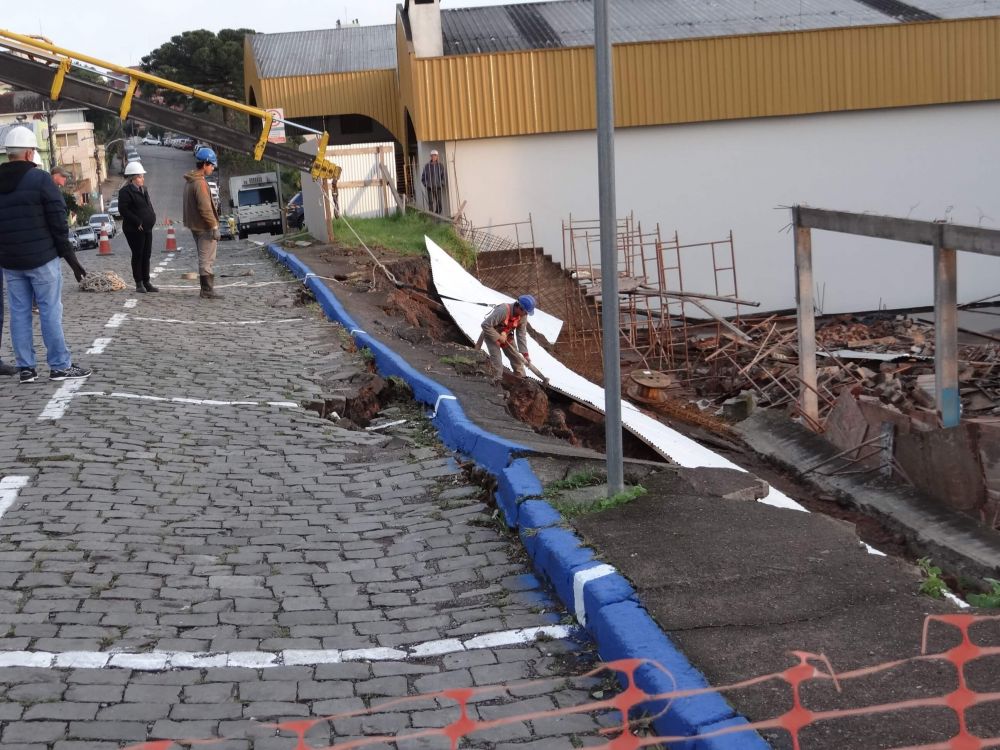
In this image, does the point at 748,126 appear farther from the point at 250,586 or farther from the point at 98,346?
the point at 250,586

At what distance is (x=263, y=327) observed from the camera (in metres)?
12.9

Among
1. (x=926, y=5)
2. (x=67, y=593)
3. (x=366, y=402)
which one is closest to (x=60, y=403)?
(x=366, y=402)

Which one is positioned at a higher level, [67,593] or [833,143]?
[833,143]

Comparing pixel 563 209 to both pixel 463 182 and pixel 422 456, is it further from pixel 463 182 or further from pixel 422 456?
pixel 422 456

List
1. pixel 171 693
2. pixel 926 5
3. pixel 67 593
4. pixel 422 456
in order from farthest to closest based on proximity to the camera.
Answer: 1. pixel 926 5
2. pixel 422 456
3. pixel 67 593
4. pixel 171 693

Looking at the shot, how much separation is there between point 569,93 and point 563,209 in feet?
8.06

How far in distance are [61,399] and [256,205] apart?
34817 millimetres

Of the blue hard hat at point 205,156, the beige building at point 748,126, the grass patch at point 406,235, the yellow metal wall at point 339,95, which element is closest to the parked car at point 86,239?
the yellow metal wall at point 339,95

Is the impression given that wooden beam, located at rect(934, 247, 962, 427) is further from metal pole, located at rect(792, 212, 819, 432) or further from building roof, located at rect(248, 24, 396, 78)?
building roof, located at rect(248, 24, 396, 78)

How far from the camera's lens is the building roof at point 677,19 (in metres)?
25.4

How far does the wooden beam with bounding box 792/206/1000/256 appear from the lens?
8.68 metres

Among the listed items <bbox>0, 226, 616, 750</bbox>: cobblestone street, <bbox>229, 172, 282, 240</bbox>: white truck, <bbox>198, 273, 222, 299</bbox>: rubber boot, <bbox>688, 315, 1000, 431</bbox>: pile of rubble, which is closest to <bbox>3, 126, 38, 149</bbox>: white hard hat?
<bbox>0, 226, 616, 750</bbox>: cobblestone street

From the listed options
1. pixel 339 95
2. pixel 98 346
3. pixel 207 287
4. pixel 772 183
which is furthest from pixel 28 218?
pixel 339 95

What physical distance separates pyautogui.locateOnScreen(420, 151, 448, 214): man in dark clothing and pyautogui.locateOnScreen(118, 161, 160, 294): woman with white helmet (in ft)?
32.7
